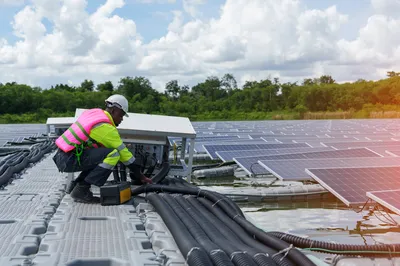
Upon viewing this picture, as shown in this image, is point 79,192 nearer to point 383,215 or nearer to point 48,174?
point 48,174

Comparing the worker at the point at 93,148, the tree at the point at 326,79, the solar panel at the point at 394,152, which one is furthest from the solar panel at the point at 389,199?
the tree at the point at 326,79

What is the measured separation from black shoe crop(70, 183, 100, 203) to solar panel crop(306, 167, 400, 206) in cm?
374

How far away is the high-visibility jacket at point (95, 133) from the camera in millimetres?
6348

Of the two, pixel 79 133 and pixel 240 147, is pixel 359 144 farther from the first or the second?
pixel 79 133

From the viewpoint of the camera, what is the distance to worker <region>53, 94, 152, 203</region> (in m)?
6.38

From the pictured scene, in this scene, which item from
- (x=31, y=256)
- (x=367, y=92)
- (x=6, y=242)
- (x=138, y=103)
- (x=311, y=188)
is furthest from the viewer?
(x=367, y=92)

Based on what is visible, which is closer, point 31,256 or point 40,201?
point 31,256

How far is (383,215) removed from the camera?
326 inches

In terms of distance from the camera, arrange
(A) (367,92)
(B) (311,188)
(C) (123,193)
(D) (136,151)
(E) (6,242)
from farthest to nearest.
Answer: (A) (367,92), (B) (311,188), (D) (136,151), (C) (123,193), (E) (6,242)

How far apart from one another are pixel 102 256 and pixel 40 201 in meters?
2.98

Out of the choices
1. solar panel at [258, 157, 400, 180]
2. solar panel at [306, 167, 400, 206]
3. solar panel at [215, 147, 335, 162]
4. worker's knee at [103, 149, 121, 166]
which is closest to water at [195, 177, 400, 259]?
solar panel at [306, 167, 400, 206]

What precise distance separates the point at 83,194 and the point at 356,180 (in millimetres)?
4455

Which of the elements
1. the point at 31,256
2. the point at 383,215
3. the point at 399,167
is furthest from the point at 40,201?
the point at 399,167

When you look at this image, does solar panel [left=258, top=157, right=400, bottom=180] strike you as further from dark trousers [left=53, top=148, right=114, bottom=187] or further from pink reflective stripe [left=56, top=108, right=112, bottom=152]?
pink reflective stripe [left=56, top=108, right=112, bottom=152]
